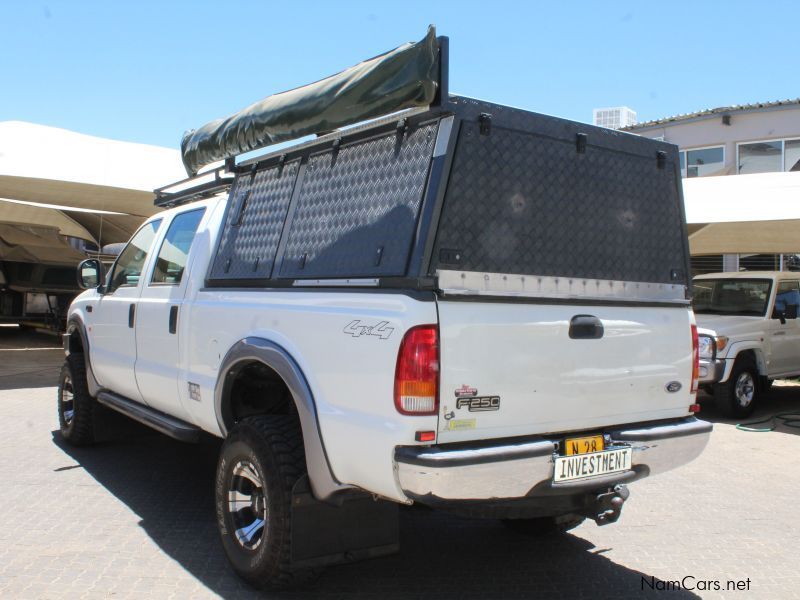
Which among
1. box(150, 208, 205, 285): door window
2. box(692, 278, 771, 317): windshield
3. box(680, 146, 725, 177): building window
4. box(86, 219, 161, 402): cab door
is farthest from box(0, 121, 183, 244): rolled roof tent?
box(680, 146, 725, 177): building window

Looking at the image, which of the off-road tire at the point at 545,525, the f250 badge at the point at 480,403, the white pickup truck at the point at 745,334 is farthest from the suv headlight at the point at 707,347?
the f250 badge at the point at 480,403

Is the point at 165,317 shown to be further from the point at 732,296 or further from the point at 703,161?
the point at 703,161

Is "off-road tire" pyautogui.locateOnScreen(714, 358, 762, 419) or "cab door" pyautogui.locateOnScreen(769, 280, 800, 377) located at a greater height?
"cab door" pyautogui.locateOnScreen(769, 280, 800, 377)

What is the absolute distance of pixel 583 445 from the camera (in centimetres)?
342

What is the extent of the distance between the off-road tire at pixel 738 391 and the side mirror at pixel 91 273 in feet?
23.0

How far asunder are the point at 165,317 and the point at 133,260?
116 centimetres

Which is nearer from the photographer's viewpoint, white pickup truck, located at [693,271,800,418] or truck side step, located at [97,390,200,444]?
truck side step, located at [97,390,200,444]

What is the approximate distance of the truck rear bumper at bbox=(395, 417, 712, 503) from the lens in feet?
9.52

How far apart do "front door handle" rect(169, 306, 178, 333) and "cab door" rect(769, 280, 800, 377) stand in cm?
783

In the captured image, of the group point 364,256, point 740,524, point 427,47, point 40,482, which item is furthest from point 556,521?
point 40,482

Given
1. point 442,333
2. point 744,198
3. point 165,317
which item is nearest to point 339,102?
point 442,333

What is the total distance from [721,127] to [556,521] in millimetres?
15684

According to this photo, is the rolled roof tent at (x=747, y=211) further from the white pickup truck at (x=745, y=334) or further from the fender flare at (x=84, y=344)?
the fender flare at (x=84, y=344)

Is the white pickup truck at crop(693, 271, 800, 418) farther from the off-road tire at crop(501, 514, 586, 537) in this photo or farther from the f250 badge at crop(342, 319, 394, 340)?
the f250 badge at crop(342, 319, 394, 340)
